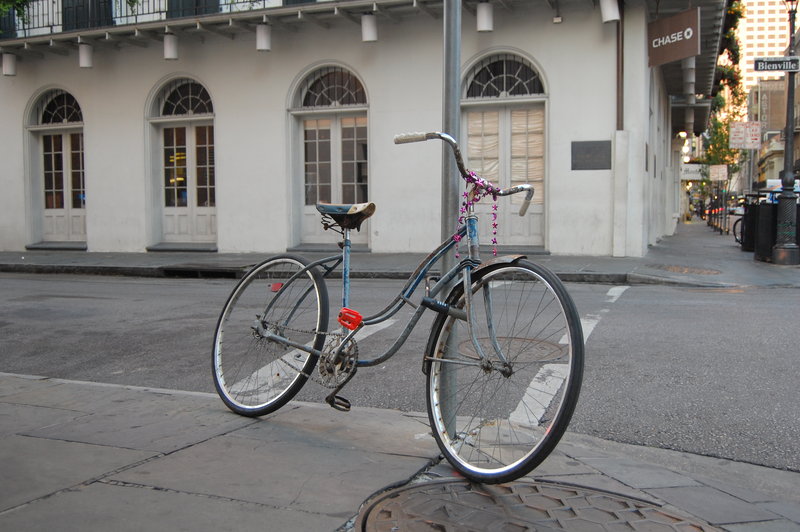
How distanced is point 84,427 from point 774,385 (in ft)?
14.3

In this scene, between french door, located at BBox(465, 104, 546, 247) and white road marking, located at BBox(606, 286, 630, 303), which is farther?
french door, located at BBox(465, 104, 546, 247)

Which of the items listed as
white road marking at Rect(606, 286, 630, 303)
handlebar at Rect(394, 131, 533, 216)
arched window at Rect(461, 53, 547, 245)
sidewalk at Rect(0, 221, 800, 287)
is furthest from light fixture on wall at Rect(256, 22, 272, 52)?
handlebar at Rect(394, 131, 533, 216)

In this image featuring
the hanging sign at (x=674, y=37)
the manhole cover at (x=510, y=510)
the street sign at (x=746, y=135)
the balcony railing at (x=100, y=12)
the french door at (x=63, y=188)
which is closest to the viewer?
the manhole cover at (x=510, y=510)

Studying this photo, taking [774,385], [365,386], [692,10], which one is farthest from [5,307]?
[692,10]

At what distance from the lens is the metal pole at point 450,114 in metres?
3.75

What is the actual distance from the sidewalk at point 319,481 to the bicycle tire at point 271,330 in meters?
0.16

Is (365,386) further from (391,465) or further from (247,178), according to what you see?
(247,178)

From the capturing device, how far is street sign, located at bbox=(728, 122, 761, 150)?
2106 centimetres

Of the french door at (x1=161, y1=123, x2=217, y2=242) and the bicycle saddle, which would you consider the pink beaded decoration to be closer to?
the bicycle saddle

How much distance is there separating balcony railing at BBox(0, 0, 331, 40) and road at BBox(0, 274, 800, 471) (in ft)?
30.6

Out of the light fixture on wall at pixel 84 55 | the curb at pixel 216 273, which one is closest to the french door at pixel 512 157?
the curb at pixel 216 273

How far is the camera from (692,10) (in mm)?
14031

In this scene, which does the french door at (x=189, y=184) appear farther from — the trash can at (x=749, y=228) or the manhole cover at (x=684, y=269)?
the trash can at (x=749, y=228)

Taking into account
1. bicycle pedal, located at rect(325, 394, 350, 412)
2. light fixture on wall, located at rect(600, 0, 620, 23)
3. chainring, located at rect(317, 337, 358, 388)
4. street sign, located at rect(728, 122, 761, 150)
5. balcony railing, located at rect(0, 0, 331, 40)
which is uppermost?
balcony railing, located at rect(0, 0, 331, 40)
